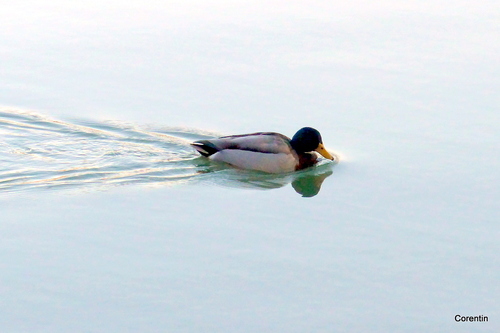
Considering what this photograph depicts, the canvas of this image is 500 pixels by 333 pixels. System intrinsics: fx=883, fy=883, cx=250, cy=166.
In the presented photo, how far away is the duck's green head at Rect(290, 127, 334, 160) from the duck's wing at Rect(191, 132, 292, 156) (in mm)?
130

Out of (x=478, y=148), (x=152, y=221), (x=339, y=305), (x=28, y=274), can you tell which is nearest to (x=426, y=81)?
(x=478, y=148)

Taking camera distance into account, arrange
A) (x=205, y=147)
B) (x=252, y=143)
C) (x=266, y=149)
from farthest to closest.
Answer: (x=205, y=147) < (x=266, y=149) < (x=252, y=143)

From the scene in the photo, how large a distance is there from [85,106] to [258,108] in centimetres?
243

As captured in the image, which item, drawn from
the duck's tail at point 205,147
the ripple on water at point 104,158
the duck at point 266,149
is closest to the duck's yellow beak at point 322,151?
the duck at point 266,149

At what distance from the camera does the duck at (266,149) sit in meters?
11.1

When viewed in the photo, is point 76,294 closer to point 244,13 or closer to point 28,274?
point 28,274

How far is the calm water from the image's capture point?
7160 mm

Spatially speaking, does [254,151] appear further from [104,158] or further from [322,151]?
[104,158]

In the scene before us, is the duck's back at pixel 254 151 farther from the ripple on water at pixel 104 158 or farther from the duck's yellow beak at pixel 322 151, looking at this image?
the duck's yellow beak at pixel 322 151

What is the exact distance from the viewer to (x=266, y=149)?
11188 mm

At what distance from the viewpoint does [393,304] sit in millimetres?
7184

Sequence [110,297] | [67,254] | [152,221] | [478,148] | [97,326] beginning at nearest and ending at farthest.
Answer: [97,326] → [110,297] → [67,254] → [152,221] → [478,148]

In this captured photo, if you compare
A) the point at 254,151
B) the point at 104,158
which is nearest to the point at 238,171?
the point at 254,151

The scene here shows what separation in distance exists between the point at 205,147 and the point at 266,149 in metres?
0.79
